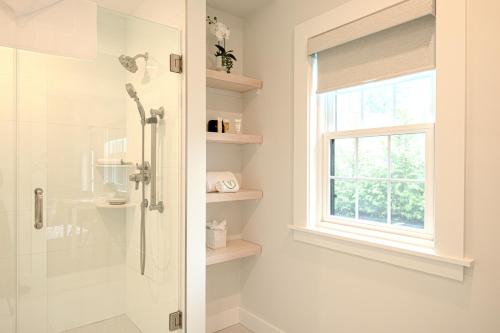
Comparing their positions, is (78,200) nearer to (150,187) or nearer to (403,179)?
(150,187)

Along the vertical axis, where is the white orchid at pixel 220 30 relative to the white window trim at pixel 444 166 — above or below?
above

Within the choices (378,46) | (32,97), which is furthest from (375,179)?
(32,97)

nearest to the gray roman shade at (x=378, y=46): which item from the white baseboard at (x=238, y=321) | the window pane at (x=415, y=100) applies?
the window pane at (x=415, y=100)

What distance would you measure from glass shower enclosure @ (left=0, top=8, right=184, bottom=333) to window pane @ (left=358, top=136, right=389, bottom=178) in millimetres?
1140

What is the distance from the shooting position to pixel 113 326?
1900mm

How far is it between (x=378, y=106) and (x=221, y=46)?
51.4 inches

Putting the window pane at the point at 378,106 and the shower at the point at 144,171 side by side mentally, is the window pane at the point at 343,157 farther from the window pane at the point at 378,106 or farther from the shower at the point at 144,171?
the shower at the point at 144,171

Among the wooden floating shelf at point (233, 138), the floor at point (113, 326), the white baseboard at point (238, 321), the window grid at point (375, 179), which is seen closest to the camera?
the window grid at point (375, 179)

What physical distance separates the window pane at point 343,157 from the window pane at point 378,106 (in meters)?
0.16

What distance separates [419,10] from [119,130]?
1.76 meters

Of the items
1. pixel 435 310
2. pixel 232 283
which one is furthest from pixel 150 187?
pixel 435 310

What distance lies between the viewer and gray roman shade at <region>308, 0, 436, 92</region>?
1.50 metres

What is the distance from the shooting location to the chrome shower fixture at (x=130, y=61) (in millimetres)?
1847

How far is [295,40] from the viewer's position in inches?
83.0
